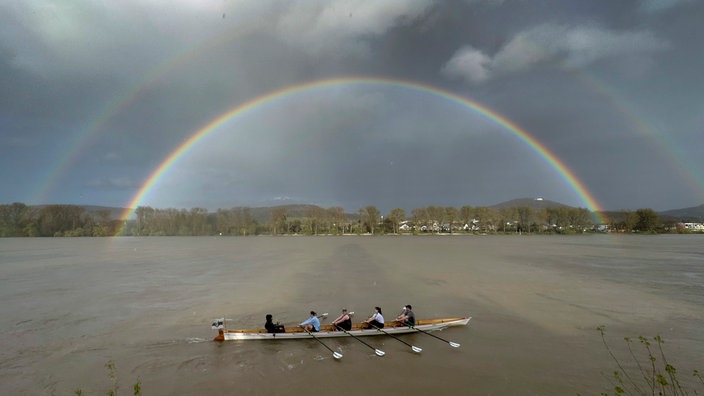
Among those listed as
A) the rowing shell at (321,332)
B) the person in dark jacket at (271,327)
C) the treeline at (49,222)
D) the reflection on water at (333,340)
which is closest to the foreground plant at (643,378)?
the reflection on water at (333,340)

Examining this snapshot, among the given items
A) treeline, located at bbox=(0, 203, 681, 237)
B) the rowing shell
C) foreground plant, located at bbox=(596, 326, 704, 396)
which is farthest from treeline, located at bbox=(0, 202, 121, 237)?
foreground plant, located at bbox=(596, 326, 704, 396)

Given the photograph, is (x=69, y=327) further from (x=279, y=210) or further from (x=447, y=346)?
(x=279, y=210)

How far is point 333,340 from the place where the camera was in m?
16.1

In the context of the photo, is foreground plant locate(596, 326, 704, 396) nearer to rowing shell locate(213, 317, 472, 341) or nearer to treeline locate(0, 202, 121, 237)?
rowing shell locate(213, 317, 472, 341)

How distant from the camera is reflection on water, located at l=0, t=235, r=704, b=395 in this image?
12.3 m

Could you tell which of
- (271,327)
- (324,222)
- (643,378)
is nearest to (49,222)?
(324,222)

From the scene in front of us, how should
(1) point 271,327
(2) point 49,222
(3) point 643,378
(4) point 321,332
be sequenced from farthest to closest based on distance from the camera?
(2) point 49,222
(4) point 321,332
(1) point 271,327
(3) point 643,378

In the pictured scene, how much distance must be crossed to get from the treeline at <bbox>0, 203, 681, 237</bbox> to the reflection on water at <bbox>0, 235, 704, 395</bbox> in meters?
132

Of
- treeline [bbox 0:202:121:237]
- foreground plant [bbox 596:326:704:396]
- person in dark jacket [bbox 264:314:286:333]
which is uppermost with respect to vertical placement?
treeline [bbox 0:202:121:237]

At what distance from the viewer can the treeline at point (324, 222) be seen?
155m

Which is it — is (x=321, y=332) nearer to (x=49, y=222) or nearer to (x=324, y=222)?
(x=324, y=222)

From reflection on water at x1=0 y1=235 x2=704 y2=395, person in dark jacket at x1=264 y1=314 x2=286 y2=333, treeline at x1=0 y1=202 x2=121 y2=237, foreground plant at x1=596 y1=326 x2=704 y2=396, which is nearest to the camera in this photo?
foreground plant at x1=596 y1=326 x2=704 y2=396

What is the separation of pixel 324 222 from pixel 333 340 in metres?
152

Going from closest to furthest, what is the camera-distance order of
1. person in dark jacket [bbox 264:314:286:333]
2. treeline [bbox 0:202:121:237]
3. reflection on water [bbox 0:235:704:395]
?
1. reflection on water [bbox 0:235:704:395]
2. person in dark jacket [bbox 264:314:286:333]
3. treeline [bbox 0:202:121:237]
